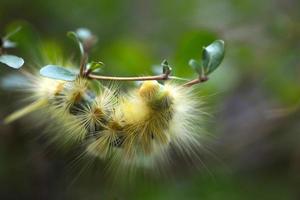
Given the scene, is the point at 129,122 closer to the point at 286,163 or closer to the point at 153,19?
the point at 286,163

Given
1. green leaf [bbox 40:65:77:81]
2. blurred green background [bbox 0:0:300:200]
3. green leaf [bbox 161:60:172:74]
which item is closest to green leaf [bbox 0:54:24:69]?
green leaf [bbox 40:65:77:81]

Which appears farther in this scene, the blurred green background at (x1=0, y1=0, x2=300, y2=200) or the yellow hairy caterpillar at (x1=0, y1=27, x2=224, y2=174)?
the blurred green background at (x1=0, y1=0, x2=300, y2=200)

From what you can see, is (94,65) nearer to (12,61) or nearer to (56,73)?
(56,73)

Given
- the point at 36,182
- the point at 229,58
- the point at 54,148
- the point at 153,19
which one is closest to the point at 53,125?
the point at 54,148

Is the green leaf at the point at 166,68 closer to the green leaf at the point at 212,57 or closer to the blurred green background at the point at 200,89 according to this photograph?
the green leaf at the point at 212,57

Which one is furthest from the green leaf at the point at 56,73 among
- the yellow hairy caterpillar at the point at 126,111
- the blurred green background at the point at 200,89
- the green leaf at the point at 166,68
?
the blurred green background at the point at 200,89

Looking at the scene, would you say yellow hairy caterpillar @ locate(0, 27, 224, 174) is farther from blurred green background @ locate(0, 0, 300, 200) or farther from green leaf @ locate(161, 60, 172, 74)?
blurred green background @ locate(0, 0, 300, 200)
